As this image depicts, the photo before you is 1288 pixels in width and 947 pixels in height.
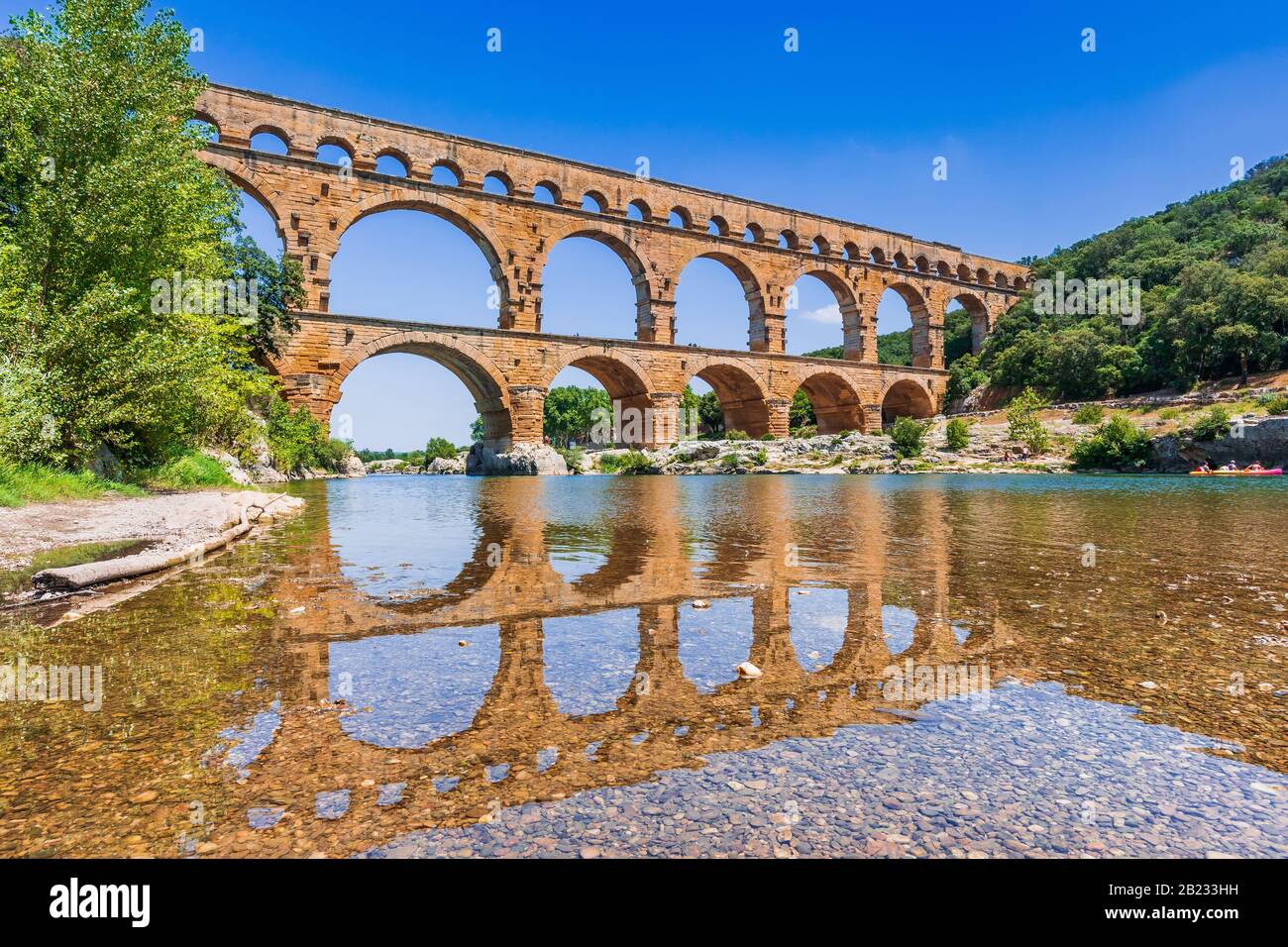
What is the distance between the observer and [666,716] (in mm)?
2432

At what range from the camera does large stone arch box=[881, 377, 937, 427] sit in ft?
140

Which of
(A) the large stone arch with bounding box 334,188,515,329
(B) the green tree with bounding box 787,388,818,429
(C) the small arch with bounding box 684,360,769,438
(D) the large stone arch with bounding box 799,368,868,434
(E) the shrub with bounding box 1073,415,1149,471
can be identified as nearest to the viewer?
(E) the shrub with bounding box 1073,415,1149,471

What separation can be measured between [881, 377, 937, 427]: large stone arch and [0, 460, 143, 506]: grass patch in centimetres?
4001

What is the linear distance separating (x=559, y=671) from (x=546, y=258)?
3004 centimetres

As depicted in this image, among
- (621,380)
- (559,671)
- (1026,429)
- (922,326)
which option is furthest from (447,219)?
(922,326)

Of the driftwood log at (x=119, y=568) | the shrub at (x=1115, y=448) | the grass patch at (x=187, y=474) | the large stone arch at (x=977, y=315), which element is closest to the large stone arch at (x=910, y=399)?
the large stone arch at (x=977, y=315)

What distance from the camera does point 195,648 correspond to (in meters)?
3.20

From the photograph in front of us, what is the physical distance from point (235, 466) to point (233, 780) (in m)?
17.9

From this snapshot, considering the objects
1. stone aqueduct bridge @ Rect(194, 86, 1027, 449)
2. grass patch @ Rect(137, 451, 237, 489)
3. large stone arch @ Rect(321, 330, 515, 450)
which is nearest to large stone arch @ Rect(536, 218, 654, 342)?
stone aqueduct bridge @ Rect(194, 86, 1027, 449)

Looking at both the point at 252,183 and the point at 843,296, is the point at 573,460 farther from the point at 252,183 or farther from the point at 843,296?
the point at 843,296

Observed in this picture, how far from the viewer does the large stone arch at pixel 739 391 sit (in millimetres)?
34469

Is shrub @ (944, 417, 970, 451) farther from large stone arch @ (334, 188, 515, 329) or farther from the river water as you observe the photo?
the river water
